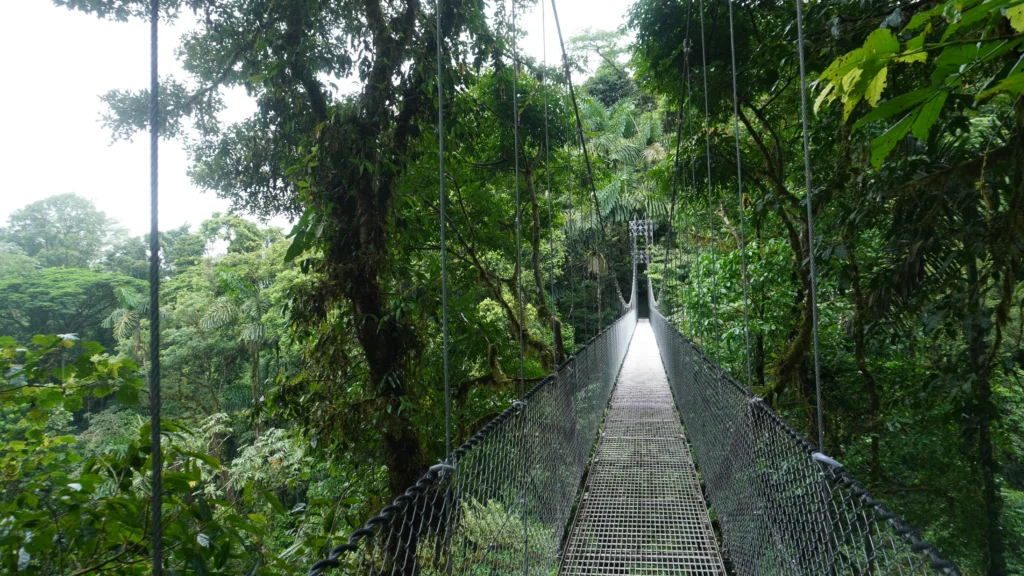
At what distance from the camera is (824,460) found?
32.4 inches

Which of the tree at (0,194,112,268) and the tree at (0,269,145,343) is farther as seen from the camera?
the tree at (0,194,112,268)

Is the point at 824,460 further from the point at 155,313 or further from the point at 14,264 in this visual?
the point at 14,264

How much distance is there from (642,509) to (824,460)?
1.33 metres

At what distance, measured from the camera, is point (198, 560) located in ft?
2.62

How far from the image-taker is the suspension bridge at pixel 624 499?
0.72m

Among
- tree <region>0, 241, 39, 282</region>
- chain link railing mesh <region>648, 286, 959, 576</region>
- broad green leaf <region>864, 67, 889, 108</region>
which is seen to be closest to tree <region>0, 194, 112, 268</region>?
tree <region>0, 241, 39, 282</region>

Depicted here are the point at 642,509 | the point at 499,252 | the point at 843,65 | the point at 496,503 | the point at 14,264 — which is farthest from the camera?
the point at 14,264

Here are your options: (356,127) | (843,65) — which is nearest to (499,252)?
(356,127)

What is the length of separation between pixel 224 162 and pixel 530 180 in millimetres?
1902

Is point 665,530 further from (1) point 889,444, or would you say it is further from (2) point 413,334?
(1) point 889,444

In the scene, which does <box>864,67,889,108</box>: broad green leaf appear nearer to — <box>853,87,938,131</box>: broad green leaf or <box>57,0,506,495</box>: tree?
<box>853,87,938,131</box>: broad green leaf

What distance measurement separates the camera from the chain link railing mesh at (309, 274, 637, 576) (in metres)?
0.79

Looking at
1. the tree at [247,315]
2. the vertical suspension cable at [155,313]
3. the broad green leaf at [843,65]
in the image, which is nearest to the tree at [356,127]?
the vertical suspension cable at [155,313]

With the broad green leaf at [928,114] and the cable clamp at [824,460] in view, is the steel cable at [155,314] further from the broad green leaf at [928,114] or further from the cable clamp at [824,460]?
the cable clamp at [824,460]
